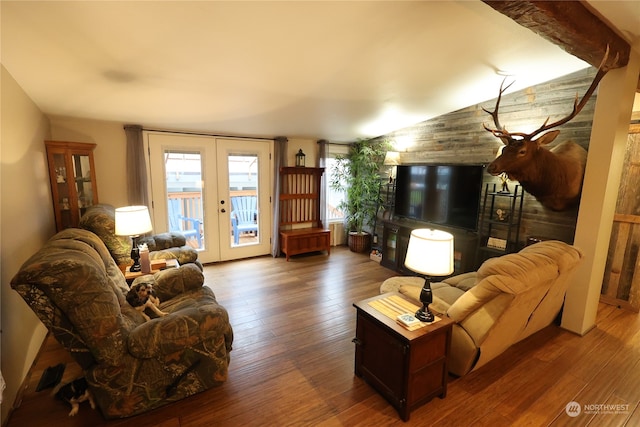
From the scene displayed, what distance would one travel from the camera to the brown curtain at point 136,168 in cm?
387

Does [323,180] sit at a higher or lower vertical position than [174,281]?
higher

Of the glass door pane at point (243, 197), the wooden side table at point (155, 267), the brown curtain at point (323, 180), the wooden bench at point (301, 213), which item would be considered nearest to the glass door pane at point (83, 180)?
the wooden side table at point (155, 267)

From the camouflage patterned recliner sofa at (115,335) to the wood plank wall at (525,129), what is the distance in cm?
352

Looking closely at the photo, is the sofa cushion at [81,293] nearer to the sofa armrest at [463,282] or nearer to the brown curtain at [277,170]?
the sofa armrest at [463,282]

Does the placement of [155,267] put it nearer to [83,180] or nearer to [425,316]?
[83,180]

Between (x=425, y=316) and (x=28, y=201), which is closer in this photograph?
(x=425, y=316)

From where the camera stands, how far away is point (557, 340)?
2699 millimetres

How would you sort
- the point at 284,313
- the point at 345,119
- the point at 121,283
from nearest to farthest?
1. the point at 121,283
2. the point at 284,313
3. the point at 345,119

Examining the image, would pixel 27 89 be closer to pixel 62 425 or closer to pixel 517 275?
pixel 62 425

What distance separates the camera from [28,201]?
2.38 metres

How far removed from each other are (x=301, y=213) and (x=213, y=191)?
5.49 feet

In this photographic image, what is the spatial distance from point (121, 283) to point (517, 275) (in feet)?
9.93

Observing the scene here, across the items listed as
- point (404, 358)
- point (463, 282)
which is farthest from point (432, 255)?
point (463, 282)

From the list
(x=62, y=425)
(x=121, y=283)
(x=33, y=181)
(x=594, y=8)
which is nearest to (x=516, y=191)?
(x=594, y=8)
